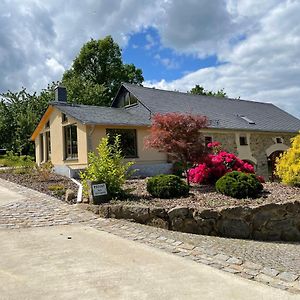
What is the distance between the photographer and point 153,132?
456 inches

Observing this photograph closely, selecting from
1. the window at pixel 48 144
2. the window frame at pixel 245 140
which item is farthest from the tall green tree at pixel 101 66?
the window frame at pixel 245 140

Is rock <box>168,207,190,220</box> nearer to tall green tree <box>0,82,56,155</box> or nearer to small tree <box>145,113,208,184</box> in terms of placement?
small tree <box>145,113,208,184</box>

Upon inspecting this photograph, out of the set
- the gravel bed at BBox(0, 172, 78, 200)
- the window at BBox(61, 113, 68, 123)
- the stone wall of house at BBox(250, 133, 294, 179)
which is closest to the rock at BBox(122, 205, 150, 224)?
the gravel bed at BBox(0, 172, 78, 200)

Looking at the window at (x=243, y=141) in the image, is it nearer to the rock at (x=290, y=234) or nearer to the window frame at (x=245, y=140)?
the window frame at (x=245, y=140)

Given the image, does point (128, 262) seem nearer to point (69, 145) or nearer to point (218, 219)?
point (218, 219)

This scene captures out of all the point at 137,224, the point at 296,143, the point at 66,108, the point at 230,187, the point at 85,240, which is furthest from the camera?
the point at 66,108

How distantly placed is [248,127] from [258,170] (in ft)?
10.1

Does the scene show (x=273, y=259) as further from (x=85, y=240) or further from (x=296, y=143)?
(x=296, y=143)

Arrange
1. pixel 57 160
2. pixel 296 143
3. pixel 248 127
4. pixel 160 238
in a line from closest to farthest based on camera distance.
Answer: pixel 160 238 < pixel 296 143 < pixel 57 160 < pixel 248 127

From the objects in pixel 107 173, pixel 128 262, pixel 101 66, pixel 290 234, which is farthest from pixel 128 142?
pixel 101 66

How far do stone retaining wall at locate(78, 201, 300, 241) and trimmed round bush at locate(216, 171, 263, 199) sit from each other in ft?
2.90

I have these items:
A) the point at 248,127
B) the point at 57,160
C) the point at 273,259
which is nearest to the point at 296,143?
the point at 273,259

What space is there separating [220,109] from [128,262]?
20226mm

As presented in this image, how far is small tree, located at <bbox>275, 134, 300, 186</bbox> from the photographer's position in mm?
10404
